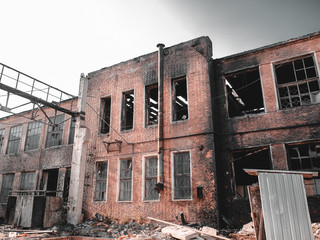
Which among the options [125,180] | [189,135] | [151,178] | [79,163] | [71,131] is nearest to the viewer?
[189,135]

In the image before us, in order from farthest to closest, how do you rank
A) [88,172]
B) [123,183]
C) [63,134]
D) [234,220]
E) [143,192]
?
[63,134] → [88,172] → [123,183] → [143,192] → [234,220]

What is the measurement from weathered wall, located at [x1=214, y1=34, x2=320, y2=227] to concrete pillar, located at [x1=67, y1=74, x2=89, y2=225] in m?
7.30

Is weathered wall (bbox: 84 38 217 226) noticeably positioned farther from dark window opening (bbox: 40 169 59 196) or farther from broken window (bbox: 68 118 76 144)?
dark window opening (bbox: 40 169 59 196)

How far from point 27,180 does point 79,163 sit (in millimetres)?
5859

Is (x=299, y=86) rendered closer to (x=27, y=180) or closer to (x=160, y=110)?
(x=160, y=110)

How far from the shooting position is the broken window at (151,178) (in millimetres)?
11805

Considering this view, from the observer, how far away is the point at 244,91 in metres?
14.1

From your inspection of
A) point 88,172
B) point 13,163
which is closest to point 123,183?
point 88,172

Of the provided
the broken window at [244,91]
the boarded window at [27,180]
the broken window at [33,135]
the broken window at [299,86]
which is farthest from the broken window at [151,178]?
the broken window at [33,135]

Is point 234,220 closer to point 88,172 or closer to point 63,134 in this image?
point 88,172

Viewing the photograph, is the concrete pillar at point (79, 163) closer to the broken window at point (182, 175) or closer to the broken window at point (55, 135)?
the broken window at point (55, 135)

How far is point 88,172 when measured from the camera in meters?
13.9

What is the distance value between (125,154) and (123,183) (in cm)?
141

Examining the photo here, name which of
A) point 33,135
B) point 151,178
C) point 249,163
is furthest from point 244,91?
point 33,135
